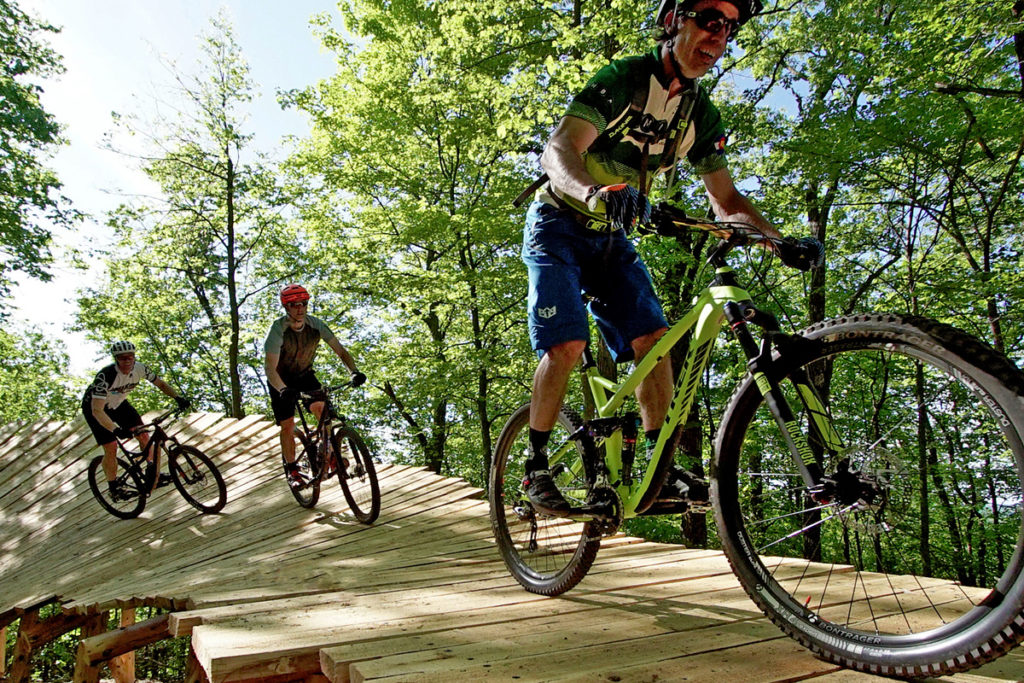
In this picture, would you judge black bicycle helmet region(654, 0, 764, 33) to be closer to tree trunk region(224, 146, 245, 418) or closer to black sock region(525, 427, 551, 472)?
black sock region(525, 427, 551, 472)

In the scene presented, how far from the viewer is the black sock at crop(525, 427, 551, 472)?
287cm

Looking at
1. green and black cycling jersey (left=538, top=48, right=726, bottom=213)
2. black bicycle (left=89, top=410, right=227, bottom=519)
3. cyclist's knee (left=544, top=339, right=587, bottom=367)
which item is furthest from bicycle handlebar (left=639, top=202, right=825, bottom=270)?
black bicycle (left=89, top=410, right=227, bottom=519)

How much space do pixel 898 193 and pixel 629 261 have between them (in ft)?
35.3

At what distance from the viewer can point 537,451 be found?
2891 millimetres

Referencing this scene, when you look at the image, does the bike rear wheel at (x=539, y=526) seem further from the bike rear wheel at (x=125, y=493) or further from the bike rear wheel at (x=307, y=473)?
the bike rear wheel at (x=125, y=493)

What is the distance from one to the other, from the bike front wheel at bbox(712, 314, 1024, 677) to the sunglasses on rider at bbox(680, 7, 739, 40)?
4.09 ft

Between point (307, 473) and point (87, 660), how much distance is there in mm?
2530

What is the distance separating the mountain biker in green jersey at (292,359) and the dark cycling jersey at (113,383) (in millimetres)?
2008

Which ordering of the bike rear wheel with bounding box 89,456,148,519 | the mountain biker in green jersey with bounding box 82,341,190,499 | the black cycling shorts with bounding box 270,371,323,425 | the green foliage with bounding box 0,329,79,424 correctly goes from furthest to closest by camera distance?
1. the green foliage with bounding box 0,329,79,424
2. the bike rear wheel with bounding box 89,456,148,519
3. the mountain biker in green jersey with bounding box 82,341,190,499
4. the black cycling shorts with bounding box 270,371,323,425

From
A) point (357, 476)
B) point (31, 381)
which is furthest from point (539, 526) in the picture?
point (31, 381)

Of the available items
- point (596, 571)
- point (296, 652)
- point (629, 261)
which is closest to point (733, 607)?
point (596, 571)

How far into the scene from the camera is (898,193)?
443 inches

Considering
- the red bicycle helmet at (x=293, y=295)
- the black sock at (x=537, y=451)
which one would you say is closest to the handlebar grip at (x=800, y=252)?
the black sock at (x=537, y=451)

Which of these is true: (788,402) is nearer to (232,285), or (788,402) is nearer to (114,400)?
(114,400)
